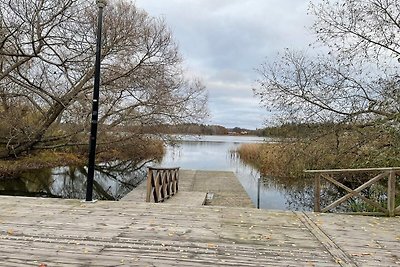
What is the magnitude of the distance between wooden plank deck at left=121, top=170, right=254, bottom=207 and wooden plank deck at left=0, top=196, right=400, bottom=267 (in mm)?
4046

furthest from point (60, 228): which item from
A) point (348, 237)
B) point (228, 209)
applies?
point (348, 237)

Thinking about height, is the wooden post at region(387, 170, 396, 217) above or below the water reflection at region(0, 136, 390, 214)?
above

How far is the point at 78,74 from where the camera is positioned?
13.9 meters

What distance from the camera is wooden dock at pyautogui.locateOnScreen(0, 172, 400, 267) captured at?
3361mm

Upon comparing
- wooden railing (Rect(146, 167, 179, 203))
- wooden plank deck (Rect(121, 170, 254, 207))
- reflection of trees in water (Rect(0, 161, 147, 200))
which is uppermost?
wooden railing (Rect(146, 167, 179, 203))

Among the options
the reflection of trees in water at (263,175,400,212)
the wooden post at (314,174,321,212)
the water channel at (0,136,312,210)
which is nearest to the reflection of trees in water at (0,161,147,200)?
the water channel at (0,136,312,210)

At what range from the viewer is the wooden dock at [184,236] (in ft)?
11.0

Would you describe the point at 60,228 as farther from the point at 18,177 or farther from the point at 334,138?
the point at 18,177

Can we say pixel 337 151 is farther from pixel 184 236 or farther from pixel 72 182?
pixel 72 182

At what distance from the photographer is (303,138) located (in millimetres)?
11312

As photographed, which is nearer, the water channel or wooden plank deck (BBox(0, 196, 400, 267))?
wooden plank deck (BBox(0, 196, 400, 267))

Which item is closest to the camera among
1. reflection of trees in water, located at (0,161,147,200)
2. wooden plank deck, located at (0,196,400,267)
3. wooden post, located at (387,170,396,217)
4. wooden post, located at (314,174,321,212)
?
wooden plank deck, located at (0,196,400,267)

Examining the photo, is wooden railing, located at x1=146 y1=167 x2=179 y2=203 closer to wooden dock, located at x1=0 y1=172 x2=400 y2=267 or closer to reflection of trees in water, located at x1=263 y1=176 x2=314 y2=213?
wooden dock, located at x1=0 y1=172 x2=400 y2=267

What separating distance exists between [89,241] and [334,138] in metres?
9.18
